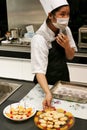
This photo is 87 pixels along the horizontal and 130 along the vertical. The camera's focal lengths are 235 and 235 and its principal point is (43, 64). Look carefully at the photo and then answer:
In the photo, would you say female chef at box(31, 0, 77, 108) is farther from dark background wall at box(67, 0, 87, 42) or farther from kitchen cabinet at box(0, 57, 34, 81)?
dark background wall at box(67, 0, 87, 42)

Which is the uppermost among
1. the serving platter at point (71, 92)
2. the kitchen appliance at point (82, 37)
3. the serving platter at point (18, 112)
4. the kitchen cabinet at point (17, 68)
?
the kitchen appliance at point (82, 37)

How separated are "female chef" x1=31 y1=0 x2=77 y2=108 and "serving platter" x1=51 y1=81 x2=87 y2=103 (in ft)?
0.23

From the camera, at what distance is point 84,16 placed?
2.64m

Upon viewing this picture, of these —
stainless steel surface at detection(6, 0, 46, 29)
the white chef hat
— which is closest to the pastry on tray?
the white chef hat

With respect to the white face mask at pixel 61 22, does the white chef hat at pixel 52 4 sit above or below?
above

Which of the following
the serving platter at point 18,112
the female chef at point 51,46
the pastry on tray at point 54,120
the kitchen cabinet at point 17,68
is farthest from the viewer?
the kitchen cabinet at point 17,68

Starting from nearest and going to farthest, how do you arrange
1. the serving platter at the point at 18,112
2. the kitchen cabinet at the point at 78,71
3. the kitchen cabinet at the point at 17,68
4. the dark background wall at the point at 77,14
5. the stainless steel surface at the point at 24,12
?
the serving platter at the point at 18,112 < the kitchen cabinet at the point at 78,71 < the kitchen cabinet at the point at 17,68 < the dark background wall at the point at 77,14 < the stainless steel surface at the point at 24,12

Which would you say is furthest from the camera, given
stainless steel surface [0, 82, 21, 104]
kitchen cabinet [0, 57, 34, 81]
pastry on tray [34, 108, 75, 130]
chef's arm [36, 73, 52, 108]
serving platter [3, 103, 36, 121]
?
kitchen cabinet [0, 57, 34, 81]

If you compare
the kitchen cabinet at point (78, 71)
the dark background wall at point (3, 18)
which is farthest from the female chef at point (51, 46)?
the dark background wall at point (3, 18)

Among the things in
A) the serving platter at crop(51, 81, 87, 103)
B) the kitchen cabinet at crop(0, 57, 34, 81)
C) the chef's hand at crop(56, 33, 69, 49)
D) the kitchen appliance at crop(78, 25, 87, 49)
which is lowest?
the kitchen cabinet at crop(0, 57, 34, 81)

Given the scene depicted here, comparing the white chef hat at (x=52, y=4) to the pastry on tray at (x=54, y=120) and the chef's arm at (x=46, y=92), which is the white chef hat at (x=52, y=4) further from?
the pastry on tray at (x=54, y=120)

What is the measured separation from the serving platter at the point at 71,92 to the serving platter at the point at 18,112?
8.2 inches

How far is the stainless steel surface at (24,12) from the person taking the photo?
111 inches

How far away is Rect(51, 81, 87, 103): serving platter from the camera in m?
1.27
